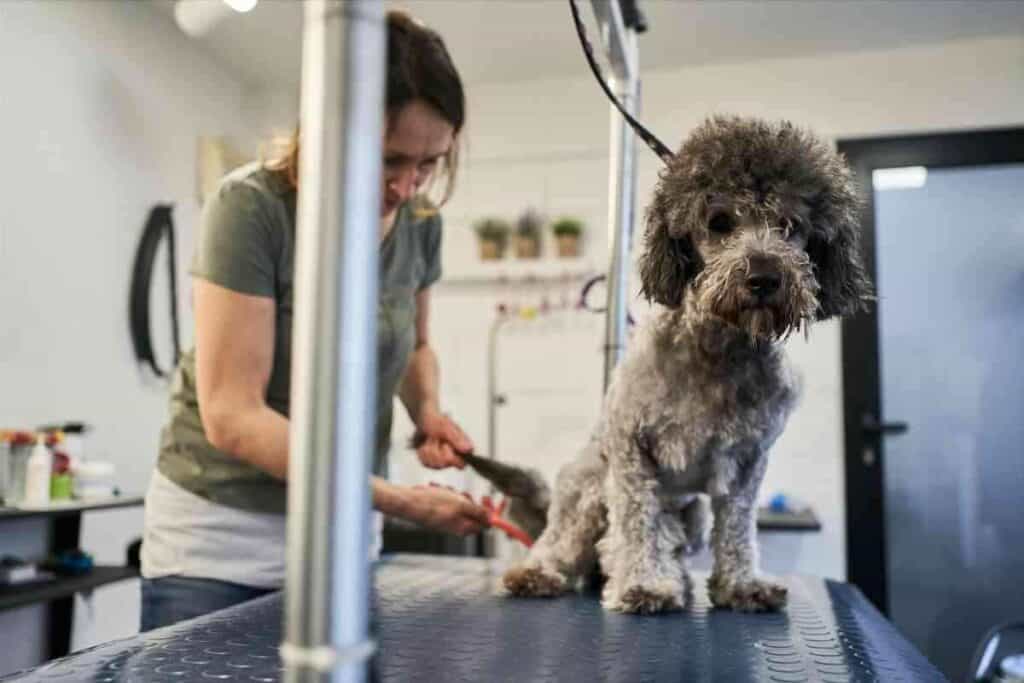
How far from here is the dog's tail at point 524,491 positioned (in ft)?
4.30

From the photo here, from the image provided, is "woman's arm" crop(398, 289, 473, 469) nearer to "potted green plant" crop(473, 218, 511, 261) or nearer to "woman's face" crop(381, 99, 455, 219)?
"woman's face" crop(381, 99, 455, 219)

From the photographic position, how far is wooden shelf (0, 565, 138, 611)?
6.33 feet

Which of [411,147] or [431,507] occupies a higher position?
[411,147]

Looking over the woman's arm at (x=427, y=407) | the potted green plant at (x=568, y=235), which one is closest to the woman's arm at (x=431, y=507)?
the woman's arm at (x=427, y=407)

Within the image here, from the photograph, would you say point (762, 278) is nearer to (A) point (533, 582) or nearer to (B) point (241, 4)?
(A) point (533, 582)

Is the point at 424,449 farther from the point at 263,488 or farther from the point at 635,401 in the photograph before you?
the point at 635,401

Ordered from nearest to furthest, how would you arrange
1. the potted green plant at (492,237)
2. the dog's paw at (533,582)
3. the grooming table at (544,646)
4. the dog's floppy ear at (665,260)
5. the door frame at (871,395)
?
1. the grooming table at (544,646)
2. the dog's floppy ear at (665,260)
3. the dog's paw at (533,582)
4. the door frame at (871,395)
5. the potted green plant at (492,237)

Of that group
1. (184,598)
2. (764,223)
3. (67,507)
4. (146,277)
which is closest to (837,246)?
Answer: (764,223)

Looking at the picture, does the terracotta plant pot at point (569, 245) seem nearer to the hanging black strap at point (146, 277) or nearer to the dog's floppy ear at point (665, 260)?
the hanging black strap at point (146, 277)

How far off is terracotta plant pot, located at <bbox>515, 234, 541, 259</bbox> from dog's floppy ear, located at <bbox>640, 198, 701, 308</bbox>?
249cm

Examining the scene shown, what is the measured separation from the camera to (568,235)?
3.40 m

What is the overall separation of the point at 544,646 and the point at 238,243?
0.61 metres

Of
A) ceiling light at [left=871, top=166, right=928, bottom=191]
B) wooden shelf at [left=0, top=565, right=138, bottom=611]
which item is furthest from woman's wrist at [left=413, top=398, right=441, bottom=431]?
ceiling light at [left=871, top=166, right=928, bottom=191]

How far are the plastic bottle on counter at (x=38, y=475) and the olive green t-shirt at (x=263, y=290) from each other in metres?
1.13
